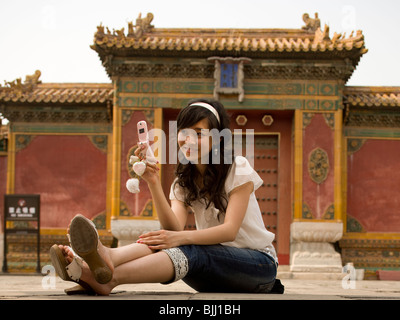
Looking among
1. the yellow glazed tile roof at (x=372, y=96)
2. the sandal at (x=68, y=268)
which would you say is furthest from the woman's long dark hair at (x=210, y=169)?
the yellow glazed tile roof at (x=372, y=96)

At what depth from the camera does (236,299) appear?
280 centimetres

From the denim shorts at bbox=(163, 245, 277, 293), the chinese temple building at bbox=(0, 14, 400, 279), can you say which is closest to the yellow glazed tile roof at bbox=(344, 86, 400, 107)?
the chinese temple building at bbox=(0, 14, 400, 279)

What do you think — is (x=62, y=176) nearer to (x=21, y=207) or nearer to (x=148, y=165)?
(x=21, y=207)

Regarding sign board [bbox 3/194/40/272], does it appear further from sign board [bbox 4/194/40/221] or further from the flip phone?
the flip phone

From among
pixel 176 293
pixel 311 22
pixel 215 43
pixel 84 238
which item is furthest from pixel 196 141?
pixel 311 22

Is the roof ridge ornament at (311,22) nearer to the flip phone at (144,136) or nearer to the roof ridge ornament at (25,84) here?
the roof ridge ornament at (25,84)

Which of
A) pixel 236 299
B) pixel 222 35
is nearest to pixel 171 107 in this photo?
pixel 222 35

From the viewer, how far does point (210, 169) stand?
382 centimetres

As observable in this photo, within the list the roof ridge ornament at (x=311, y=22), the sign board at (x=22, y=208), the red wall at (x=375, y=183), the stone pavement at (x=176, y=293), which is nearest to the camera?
the stone pavement at (x=176, y=293)

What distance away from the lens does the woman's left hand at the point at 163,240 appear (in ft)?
11.0

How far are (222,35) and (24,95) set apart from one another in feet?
14.4

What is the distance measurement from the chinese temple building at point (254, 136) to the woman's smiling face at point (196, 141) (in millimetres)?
7795

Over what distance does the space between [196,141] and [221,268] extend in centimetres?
78
